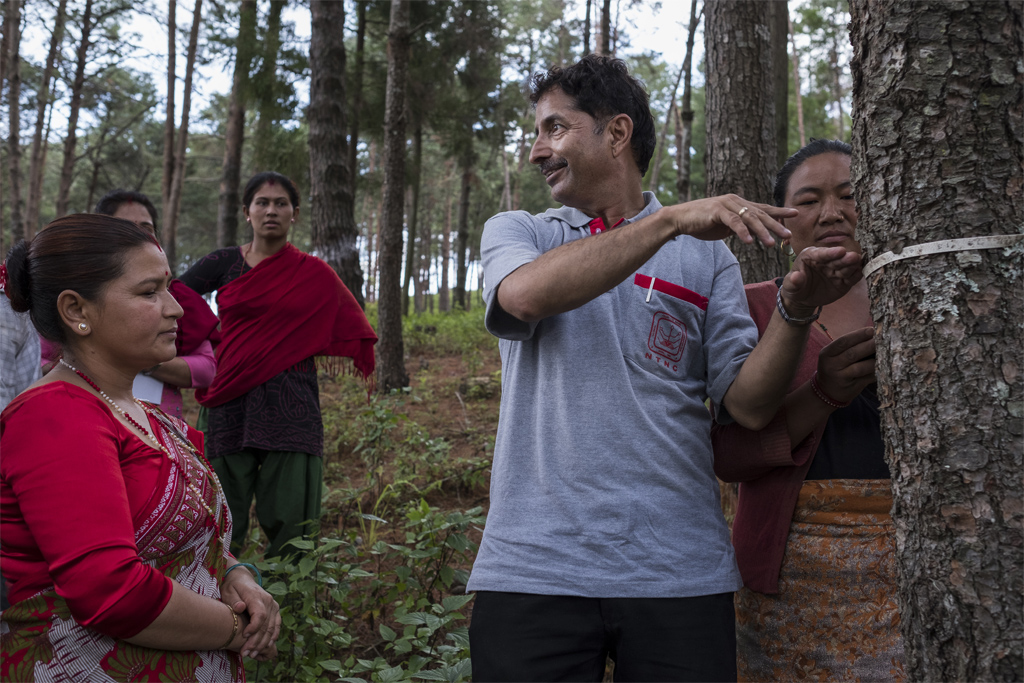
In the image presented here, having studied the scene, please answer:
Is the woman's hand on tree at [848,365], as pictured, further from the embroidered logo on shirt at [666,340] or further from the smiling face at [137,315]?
the smiling face at [137,315]

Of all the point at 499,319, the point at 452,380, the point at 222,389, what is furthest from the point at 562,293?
the point at 452,380

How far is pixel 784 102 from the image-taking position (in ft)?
18.3

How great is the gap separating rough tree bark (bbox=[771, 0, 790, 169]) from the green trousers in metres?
3.72

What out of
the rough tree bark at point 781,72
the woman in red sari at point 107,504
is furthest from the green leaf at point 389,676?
the rough tree bark at point 781,72

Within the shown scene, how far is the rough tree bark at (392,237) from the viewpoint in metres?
8.66

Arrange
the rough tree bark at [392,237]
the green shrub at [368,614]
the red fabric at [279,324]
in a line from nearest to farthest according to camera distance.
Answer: the green shrub at [368,614]
the red fabric at [279,324]
the rough tree bark at [392,237]

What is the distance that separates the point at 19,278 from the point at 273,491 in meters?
2.22

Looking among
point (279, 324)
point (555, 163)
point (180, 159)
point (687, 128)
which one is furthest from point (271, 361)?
point (180, 159)

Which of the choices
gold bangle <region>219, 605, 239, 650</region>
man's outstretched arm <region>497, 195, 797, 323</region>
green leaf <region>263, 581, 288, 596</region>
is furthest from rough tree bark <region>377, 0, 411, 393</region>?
man's outstretched arm <region>497, 195, 797, 323</region>

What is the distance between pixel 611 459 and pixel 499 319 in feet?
1.30

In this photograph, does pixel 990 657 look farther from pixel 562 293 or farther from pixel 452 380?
pixel 452 380

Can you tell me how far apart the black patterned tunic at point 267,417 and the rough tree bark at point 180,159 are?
963 cm

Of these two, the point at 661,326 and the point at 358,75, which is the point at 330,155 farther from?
the point at 358,75

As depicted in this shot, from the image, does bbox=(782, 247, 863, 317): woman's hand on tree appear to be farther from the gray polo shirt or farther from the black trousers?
the black trousers
